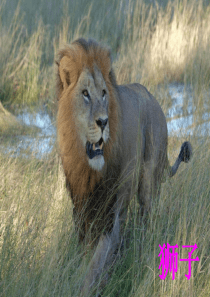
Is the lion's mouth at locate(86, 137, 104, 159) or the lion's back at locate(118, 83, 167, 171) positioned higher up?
the lion's back at locate(118, 83, 167, 171)

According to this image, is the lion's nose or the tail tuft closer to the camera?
the lion's nose

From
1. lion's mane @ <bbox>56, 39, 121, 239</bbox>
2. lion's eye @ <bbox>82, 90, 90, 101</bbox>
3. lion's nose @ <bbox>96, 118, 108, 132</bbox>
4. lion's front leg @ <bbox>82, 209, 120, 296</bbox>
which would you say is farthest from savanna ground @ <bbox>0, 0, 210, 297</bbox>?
lion's nose @ <bbox>96, 118, 108, 132</bbox>

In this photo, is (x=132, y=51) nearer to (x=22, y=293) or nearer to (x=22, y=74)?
(x=22, y=74)

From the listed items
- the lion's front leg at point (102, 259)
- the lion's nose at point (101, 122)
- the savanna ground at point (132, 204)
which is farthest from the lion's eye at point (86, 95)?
the lion's front leg at point (102, 259)

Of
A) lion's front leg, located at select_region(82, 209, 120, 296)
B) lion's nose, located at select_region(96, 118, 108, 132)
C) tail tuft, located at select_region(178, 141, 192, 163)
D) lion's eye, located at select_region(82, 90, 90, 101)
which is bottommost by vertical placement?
lion's front leg, located at select_region(82, 209, 120, 296)

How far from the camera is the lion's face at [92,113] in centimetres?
216

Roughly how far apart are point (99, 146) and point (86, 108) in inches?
8.6

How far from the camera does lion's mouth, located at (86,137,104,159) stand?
2.21 m

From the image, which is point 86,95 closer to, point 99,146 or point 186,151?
point 99,146

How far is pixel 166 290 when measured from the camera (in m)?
2.16

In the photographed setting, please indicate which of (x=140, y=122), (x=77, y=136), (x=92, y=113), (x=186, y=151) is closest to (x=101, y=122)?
(x=92, y=113)

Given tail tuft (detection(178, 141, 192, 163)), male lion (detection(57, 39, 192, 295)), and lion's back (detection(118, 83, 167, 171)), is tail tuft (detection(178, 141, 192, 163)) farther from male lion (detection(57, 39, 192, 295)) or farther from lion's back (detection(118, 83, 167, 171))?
lion's back (detection(118, 83, 167, 171))

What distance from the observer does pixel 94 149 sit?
2221 millimetres

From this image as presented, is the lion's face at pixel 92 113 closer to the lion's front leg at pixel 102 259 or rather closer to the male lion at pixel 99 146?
the male lion at pixel 99 146
